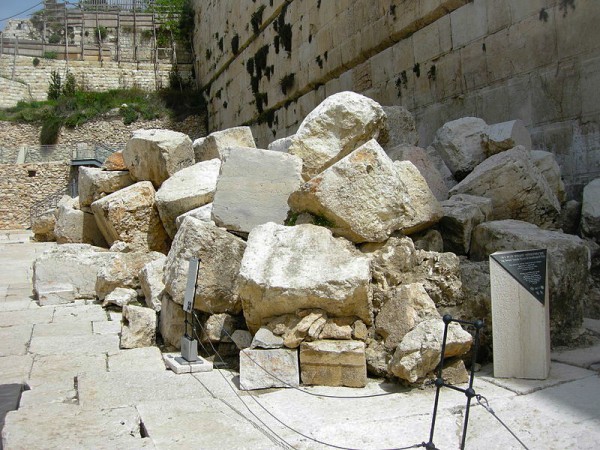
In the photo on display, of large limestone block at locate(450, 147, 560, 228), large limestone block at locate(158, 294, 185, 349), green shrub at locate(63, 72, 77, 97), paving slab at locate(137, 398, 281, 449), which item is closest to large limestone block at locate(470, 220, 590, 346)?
large limestone block at locate(450, 147, 560, 228)

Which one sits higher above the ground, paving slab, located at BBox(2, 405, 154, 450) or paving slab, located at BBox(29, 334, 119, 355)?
paving slab, located at BBox(29, 334, 119, 355)

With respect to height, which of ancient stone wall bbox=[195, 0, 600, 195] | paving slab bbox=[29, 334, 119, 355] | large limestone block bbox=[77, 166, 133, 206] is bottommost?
paving slab bbox=[29, 334, 119, 355]

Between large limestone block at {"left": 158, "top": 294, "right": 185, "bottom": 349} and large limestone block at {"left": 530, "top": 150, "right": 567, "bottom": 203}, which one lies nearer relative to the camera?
large limestone block at {"left": 158, "top": 294, "right": 185, "bottom": 349}

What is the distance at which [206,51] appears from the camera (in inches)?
859

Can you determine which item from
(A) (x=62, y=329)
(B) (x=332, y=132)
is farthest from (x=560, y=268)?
(A) (x=62, y=329)

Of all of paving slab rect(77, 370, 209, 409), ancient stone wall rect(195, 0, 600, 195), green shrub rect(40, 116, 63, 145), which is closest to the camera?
paving slab rect(77, 370, 209, 409)

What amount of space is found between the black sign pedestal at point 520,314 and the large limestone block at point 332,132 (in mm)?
2028

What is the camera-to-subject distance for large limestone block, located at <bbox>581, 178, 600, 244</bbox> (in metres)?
5.12

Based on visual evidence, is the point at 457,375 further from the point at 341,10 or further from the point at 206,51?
the point at 206,51

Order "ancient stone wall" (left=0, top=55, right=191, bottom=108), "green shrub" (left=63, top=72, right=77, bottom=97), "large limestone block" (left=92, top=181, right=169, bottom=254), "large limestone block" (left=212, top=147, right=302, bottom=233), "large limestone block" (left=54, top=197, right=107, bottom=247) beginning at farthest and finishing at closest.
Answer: "ancient stone wall" (left=0, top=55, right=191, bottom=108) → "green shrub" (left=63, top=72, right=77, bottom=97) → "large limestone block" (left=54, top=197, right=107, bottom=247) → "large limestone block" (left=92, top=181, right=169, bottom=254) → "large limestone block" (left=212, top=147, right=302, bottom=233)

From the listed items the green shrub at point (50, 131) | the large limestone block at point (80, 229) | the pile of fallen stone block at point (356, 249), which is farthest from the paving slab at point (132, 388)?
the green shrub at point (50, 131)

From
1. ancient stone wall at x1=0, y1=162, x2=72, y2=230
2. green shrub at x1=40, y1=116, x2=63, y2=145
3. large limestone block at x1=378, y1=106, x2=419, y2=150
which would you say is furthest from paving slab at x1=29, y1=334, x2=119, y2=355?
green shrub at x1=40, y1=116, x2=63, y2=145

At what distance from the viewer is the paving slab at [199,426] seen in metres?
2.88

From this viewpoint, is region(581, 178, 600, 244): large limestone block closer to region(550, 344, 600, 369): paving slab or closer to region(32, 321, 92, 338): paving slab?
region(550, 344, 600, 369): paving slab
